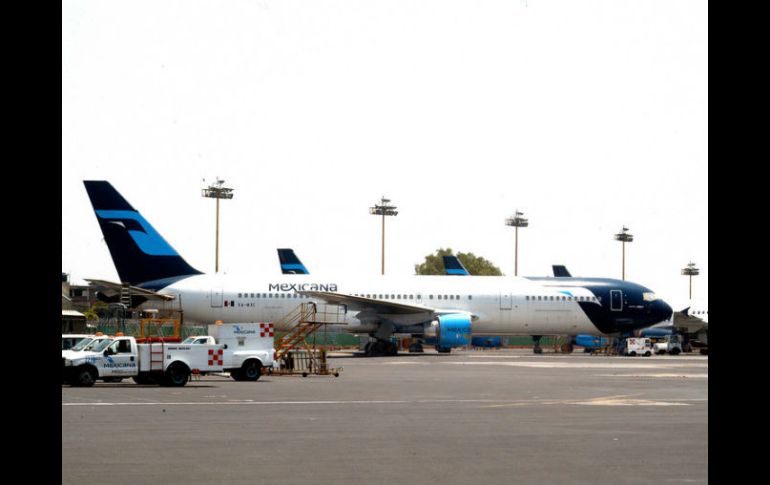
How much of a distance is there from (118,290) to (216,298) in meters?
5.21

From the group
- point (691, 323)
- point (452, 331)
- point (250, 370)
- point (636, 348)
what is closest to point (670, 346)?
point (636, 348)

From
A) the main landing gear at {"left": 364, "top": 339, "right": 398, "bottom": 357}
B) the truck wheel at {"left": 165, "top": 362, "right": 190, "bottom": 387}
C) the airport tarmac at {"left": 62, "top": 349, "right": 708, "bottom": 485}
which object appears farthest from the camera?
the main landing gear at {"left": 364, "top": 339, "right": 398, "bottom": 357}

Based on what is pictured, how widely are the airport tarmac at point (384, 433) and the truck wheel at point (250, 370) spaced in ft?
6.57

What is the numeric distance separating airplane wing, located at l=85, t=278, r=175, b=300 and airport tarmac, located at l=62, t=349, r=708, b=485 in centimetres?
2399

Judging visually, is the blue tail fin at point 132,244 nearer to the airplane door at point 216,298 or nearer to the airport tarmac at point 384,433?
the airplane door at point 216,298

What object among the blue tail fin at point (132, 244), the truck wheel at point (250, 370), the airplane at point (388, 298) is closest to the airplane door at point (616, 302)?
the airplane at point (388, 298)

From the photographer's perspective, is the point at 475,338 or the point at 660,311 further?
the point at 475,338

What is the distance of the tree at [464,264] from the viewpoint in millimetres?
161750

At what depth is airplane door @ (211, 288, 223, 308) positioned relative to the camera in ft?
182

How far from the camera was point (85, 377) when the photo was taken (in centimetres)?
2819

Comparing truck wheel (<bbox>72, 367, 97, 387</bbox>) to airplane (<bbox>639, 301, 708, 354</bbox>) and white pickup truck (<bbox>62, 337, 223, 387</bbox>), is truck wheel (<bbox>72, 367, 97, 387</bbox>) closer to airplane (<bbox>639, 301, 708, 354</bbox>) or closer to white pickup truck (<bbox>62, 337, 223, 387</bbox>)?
white pickup truck (<bbox>62, 337, 223, 387</bbox>)

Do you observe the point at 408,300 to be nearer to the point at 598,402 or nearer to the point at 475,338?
the point at 475,338

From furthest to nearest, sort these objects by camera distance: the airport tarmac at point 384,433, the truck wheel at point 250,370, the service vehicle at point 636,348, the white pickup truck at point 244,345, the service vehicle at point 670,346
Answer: the service vehicle at point 670,346, the service vehicle at point 636,348, the truck wheel at point 250,370, the white pickup truck at point 244,345, the airport tarmac at point 384,433

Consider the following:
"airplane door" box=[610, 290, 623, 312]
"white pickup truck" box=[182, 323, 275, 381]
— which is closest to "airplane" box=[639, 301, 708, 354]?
"airplane door" box=[610, 290, 623, 312]
